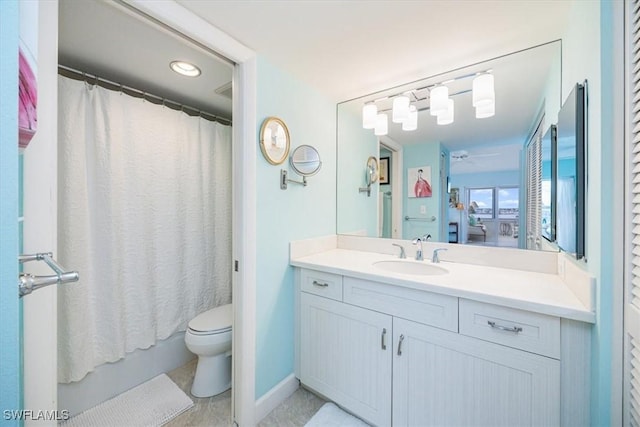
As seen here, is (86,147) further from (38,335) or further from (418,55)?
(418,55)

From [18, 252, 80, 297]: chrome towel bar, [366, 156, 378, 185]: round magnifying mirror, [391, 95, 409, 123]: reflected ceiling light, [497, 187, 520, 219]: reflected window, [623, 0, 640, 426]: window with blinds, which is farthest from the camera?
[366, 156, 378, 185]: round magnifying mirror

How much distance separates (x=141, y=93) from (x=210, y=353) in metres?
1.86

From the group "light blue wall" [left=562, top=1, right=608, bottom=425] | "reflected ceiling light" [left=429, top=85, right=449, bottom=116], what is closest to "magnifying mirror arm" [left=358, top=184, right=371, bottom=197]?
"reflected ceiling light" [left=429, top=85, right=449, bottom=116]

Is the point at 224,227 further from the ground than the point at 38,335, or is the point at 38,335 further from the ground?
the point at 224,227

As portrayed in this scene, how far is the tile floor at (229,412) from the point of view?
142 cm

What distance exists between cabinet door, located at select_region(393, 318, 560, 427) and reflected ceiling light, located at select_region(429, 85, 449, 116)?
1.30 metres

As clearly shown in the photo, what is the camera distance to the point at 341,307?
1431 millimetres

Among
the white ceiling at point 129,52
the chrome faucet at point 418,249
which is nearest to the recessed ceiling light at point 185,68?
the white ceiling at point 129,52

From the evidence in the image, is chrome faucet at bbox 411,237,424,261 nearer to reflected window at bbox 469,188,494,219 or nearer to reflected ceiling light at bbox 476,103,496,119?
reflected window at bbox 469,188,494,219

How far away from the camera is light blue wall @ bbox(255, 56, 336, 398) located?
4.85 ft

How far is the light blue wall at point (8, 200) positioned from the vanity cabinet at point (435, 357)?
47.5 inches

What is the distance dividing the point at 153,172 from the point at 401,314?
74.6 inches

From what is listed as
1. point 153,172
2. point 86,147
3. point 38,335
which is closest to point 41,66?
point 38,335

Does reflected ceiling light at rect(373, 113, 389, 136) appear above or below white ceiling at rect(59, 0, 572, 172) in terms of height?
below
